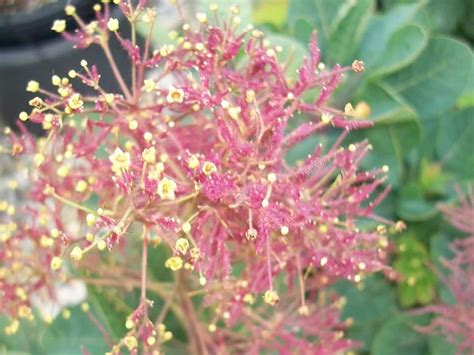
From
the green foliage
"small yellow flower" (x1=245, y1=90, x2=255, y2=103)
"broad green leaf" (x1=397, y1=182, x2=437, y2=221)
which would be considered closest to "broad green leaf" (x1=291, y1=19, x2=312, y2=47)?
the green foliage

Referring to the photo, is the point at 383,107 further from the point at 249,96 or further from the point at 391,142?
the point at 249,96

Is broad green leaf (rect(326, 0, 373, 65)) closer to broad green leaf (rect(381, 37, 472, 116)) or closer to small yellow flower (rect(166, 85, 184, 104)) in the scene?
broad green leaf (rect(381, 37, 472, 116))

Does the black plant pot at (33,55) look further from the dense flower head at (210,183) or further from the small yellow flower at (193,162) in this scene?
the small yellow flower at (193,162)

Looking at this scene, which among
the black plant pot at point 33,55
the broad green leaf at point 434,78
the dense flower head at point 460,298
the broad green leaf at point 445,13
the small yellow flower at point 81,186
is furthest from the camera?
the black plant pot at point 33,55

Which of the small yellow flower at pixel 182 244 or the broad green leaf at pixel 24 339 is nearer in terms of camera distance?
the small yellow flower at pixel 182 244

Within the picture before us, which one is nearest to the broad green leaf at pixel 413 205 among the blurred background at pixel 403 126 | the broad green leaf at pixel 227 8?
the blurred background at pixel 403 126

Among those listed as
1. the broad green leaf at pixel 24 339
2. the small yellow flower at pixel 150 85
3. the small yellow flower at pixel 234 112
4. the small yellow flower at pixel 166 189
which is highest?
the small yellow flower at pixel 150 85
